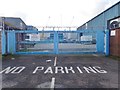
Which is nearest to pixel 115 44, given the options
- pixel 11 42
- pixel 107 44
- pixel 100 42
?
pixel 107 44

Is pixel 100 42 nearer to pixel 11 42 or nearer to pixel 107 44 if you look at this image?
pixel 107 44

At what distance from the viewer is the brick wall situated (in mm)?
15414

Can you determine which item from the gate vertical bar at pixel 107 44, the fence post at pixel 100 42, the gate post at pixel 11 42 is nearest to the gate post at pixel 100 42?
the fence post at pixel 100 42

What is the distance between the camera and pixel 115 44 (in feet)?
52.6

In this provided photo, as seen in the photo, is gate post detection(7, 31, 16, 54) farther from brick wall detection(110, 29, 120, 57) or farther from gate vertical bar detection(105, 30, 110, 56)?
brick wall detection(110, 29, 120, 57)

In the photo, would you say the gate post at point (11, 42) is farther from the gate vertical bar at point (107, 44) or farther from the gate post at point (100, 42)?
the gate vertical bar at point (107, 44)

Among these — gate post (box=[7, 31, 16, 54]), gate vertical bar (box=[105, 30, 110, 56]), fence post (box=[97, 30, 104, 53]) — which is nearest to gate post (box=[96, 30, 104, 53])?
fence post (box=[97, 30, 104, 53])

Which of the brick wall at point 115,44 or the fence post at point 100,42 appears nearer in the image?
the brick wall at point 115,44

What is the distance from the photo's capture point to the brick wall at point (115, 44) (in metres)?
15.4

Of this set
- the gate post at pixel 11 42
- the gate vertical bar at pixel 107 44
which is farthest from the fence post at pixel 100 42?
the gate post at pixel 11 42

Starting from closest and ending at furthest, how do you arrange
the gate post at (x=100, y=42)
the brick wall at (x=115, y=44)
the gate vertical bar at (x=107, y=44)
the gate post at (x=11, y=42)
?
the brick wall at (x=115, y=44)
the gate vertical bar at (x=107, y=44)
the gate post at (x=11, y=42)
the gate post at (x=100, y=42)

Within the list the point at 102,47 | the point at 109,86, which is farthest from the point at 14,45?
the point at 109,86

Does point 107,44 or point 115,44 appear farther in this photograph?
point 107,44

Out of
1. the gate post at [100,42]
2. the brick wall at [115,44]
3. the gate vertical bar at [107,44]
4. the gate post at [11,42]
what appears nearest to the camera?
the brick wall at [115,44]
